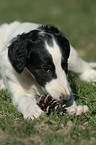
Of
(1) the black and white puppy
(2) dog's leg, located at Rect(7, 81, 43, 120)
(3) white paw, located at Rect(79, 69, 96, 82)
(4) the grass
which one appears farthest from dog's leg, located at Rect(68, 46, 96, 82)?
(2) dog's leg, located at Rect(7, 81, 43, 120)

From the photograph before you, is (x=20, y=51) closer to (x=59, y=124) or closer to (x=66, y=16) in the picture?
(x=59, y=124)

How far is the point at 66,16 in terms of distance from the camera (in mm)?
12227

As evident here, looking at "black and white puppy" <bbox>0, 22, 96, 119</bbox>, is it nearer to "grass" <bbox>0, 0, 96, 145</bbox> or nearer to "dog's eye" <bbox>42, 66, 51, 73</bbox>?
"dog's eye" <bbox>42, 66, 51, 73</bbox>

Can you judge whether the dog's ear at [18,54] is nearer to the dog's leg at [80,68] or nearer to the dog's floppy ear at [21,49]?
the dog's floppy ear at [21,49]

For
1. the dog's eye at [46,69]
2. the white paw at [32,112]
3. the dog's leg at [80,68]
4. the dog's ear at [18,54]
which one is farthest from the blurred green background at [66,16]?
the white paw at [32,112]

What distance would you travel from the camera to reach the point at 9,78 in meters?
4.07

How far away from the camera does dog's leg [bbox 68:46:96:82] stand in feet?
16.6

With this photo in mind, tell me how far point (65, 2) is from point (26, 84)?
12.6m

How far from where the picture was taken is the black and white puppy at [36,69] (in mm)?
3348

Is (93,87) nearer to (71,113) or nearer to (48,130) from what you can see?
(71,113)

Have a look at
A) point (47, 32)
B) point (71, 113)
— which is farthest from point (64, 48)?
point (71, 113)

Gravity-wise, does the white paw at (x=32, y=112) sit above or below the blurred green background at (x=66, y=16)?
below

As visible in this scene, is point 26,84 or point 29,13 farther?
point 29,13

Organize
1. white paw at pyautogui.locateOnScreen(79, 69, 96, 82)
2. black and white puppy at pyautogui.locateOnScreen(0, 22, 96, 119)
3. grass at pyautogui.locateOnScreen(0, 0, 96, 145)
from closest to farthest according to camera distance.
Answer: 1. grass at pyautogui.locateOnScreen(0, 0, 96, 145)
2. black and white puppy at pyautogui.locateOnScreen(0, 22, 96, 119)
3. white paw at pyautogui.locateOnScreen(79, 69, 96, 82)
